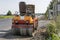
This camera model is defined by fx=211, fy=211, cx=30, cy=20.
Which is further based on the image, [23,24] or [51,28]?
[23,24]

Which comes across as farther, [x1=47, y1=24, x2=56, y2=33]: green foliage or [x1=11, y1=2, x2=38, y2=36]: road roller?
[x1=11, y1=2, x2=38, y2=36]: road roller

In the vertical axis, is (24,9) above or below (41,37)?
Result: above

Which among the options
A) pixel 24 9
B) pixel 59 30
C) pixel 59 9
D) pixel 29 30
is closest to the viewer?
pixel 59 30

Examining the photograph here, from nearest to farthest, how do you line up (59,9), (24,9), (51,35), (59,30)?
1. (51,35)
2. (59,30)
3. (24,9)
4. (59,9)

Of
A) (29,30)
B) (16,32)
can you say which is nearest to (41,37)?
(29,30)

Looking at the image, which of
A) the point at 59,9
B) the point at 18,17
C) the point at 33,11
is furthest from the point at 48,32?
the point at 59,9

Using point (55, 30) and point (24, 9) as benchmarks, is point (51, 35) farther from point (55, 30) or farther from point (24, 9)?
point (24, 9)

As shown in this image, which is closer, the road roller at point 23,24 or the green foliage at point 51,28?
the green foliage at point 51,28

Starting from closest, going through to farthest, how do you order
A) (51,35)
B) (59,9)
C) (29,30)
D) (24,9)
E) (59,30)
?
1. (51,35)
2. (59,30)
3. (29,30)
4. (24,9)
5. (59,9)

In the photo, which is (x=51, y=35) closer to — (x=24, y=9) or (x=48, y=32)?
(x=48, y=32)

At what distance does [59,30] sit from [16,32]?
12.9 feet

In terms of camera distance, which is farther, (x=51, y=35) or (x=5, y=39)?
(x=5, y=39)

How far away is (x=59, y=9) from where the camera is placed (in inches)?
789

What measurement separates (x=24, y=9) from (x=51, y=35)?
5.51 m
